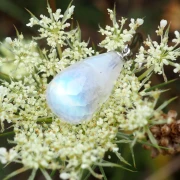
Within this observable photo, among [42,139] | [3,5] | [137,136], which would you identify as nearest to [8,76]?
[42,139]

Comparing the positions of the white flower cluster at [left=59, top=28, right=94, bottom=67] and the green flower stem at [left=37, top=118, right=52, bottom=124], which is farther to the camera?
the white flower cluster at [left=59, top=28, right=94, bottom=67]

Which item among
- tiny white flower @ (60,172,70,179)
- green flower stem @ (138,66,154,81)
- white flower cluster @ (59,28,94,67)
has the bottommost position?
tiny white flower @ (60,172,70,179)

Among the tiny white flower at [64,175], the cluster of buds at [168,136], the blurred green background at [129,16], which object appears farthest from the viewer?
the blurred green background at [129,16]

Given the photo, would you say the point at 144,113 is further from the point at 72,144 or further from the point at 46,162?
the point at 46,162

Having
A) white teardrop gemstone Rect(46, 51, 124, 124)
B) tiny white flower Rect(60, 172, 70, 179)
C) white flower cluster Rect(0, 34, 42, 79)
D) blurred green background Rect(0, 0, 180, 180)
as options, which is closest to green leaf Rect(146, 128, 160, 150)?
white teardrop gemstone Rect(46, 51, 124, 124)

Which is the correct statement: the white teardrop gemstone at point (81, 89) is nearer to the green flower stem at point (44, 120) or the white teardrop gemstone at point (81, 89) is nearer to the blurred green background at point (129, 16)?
the green flower stem at point (44, 120)

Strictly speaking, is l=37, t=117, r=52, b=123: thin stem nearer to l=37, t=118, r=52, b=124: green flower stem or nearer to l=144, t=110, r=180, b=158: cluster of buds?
l=37, t=118, r=52, b=124: green flower stem

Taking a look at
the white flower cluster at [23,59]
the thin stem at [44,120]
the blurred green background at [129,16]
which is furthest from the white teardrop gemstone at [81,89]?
the blurred green background at [129,16]
